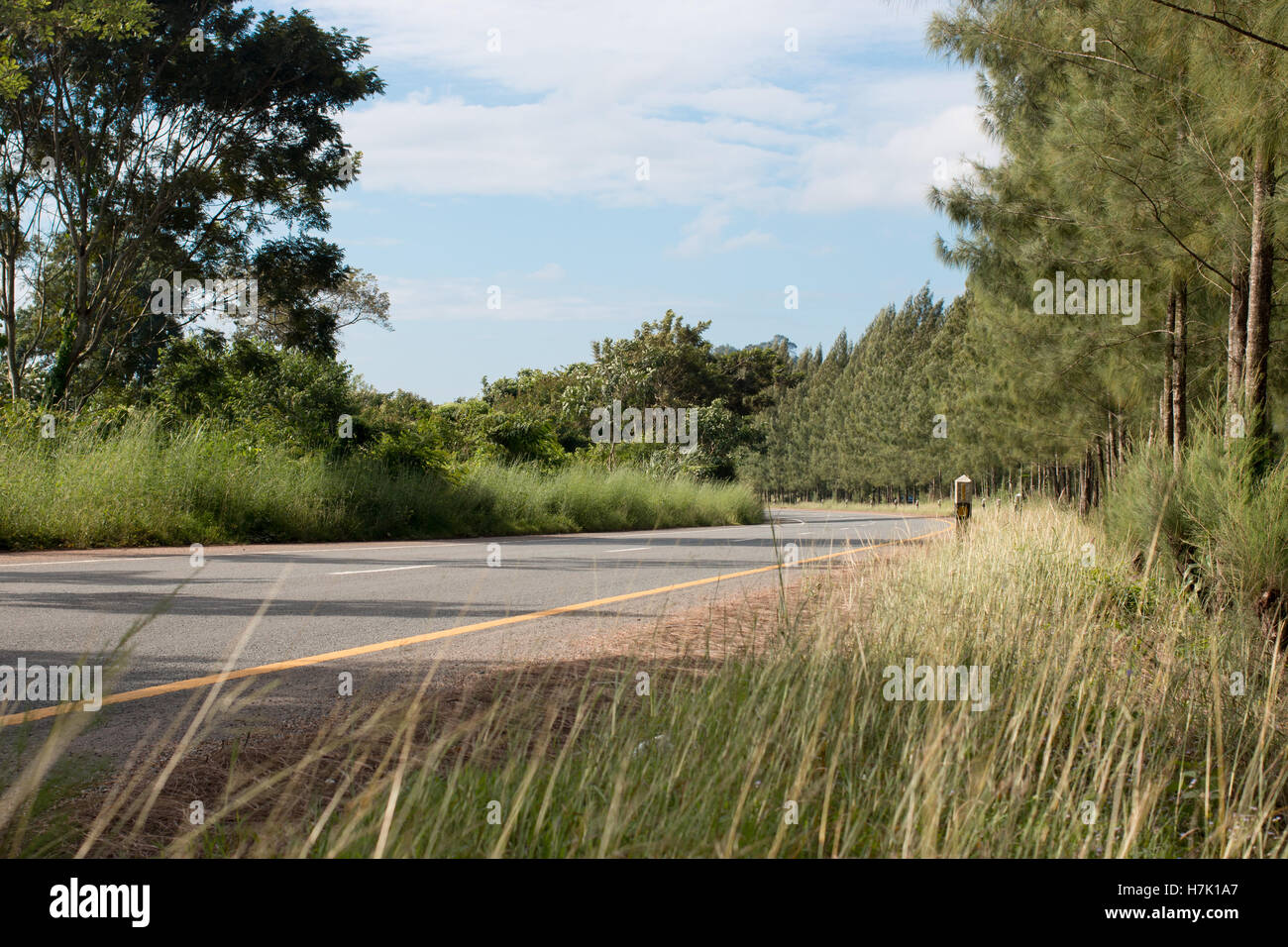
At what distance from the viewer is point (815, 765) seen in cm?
351

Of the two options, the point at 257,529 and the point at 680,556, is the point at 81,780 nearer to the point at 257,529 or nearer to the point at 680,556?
the point at 680,556

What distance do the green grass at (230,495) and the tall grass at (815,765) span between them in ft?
36.1

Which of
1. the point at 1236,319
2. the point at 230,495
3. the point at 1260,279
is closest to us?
the point at 1260,279

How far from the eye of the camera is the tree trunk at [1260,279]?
28.7 ft

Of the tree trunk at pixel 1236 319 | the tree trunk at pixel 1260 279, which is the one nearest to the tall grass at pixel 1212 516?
the tree trunk at pixel 1260 279

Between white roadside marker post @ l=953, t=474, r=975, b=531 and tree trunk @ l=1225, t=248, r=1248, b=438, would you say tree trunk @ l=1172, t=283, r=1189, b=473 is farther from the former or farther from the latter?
white roadside marker post @ l=953, t=474, r=975, b=531

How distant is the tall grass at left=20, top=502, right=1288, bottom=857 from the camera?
2.65 m

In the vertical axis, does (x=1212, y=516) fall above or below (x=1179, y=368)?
below

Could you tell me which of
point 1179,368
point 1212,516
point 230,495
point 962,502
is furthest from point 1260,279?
point 230,495

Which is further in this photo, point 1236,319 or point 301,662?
point 1236,319

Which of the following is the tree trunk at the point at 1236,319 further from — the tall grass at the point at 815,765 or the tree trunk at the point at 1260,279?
the tall grass at the point at 815,765

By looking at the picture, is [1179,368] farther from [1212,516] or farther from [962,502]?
[1212,516]

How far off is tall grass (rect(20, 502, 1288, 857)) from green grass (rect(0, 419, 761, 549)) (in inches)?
433

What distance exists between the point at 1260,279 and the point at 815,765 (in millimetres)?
8185
